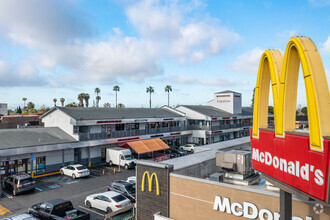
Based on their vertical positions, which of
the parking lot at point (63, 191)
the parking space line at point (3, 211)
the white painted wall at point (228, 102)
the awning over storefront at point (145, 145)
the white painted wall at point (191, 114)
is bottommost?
the parking space line at point (3, 211)

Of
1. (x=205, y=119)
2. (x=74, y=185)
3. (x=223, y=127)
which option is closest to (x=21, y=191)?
(x=74, y=185)

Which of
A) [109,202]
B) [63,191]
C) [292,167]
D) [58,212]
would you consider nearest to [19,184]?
[63,191]

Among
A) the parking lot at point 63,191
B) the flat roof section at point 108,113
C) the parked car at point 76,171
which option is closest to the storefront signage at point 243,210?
the parking lot at point 63,191

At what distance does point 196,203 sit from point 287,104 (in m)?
7.67

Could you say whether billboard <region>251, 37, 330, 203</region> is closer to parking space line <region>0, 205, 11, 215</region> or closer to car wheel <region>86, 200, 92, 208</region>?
car wheel <region>86, 200, 92, 208</region>

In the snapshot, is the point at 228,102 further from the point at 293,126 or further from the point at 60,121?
the point at 293,126

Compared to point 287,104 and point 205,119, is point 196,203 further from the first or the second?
point 205,119

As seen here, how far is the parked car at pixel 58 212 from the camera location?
15467 millimetres

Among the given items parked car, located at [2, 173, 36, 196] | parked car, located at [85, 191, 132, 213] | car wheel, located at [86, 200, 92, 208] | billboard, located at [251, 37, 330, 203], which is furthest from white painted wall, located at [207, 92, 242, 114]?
billboard, located at [251, 37, 330, 203]

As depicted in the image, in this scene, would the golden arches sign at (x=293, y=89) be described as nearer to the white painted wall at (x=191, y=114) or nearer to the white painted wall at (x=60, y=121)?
the white painted wall at (x=60, y=121)

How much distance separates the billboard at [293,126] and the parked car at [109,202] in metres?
11.1

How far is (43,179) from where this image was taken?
26.5 meters

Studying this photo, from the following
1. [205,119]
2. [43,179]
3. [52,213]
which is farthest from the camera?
[205,119]

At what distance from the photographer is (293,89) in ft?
25.8
